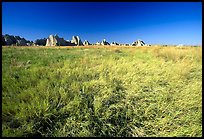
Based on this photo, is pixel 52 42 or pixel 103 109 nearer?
pixel 103 109

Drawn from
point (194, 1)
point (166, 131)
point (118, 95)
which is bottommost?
point (166, 131)

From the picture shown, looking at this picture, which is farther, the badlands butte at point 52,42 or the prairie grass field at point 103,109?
the badlands butte at point 52,42

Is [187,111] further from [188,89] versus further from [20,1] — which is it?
[20,1]

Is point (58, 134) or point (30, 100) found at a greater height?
point (30, 100)

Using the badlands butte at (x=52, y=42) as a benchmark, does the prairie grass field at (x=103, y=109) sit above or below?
below

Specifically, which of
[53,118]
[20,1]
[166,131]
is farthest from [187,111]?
[20,1]

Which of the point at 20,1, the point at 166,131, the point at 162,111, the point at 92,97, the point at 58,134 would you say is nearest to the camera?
the point at 20,1

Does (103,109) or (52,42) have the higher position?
(52,42)

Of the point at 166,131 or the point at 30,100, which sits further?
the point at 30,100

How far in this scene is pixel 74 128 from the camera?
2.41m

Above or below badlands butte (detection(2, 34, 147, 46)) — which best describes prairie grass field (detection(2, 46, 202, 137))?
below

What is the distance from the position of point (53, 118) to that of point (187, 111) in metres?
1.67

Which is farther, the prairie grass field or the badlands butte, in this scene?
the badlands butte

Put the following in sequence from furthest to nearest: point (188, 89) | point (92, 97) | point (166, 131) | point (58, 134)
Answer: point (188, 89), point (92, 97), point (166, 131), point (58, 134)
